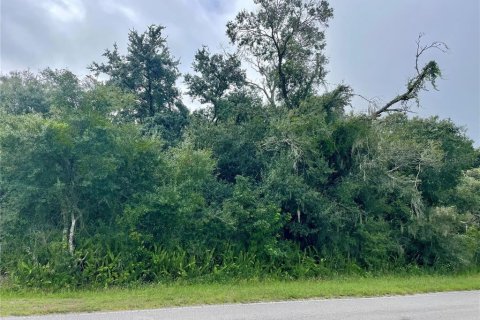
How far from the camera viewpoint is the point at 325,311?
21.0 ft

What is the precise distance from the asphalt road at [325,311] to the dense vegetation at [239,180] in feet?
9.60

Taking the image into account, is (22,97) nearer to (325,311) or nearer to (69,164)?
(69,164)

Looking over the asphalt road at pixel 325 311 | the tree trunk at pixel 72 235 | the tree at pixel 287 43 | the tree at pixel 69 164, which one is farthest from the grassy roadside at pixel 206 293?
the tree at pixel 287 43

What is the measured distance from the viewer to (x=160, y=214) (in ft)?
32.7

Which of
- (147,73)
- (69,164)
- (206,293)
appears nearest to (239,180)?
(206,293)

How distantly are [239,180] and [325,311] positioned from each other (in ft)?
17.5

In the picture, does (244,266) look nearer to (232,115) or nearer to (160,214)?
(160,214)

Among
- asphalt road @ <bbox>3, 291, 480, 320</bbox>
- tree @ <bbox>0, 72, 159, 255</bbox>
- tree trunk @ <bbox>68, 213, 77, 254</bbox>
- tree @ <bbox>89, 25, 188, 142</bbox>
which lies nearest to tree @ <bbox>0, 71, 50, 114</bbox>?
tree @ <bbox>89, 25, 188, 142</bbox>

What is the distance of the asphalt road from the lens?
19.4ft

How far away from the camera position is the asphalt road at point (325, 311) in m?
5.91

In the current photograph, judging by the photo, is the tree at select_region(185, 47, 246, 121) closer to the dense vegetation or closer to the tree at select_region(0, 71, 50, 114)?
the dense vegetation

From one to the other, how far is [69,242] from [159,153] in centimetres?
335

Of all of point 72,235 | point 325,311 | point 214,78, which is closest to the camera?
point 325,311

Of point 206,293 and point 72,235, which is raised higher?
point 72,235
